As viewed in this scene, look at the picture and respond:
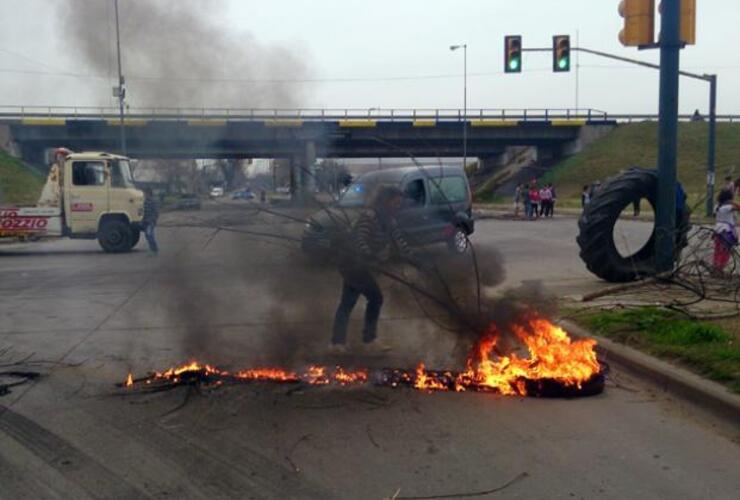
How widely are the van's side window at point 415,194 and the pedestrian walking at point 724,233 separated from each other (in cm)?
352

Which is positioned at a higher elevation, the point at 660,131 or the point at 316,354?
the point at 660,131

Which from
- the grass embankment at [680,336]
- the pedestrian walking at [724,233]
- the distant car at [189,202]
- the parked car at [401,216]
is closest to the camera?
the grass embankment at [680,336]

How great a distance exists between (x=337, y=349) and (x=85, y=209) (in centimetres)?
1442

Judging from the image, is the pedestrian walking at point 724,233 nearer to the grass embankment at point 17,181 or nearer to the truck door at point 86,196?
the truck door at point 86,196

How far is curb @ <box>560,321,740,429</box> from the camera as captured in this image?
5273mm

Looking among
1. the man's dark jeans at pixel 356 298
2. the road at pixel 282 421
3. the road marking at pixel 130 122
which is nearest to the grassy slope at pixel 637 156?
the road marking at pixel 130 122

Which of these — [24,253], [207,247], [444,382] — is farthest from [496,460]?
[24,253]

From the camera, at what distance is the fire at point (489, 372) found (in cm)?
601

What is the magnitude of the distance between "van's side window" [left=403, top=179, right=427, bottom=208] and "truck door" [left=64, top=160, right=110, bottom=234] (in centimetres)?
1348

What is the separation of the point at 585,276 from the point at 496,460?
8410mm

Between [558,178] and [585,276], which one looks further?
[558,178]

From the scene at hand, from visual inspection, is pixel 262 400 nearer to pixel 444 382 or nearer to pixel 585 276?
pixel 444 382

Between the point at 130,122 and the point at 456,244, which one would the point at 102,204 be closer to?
the point at 130,122

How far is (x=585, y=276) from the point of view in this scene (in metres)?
12.5
